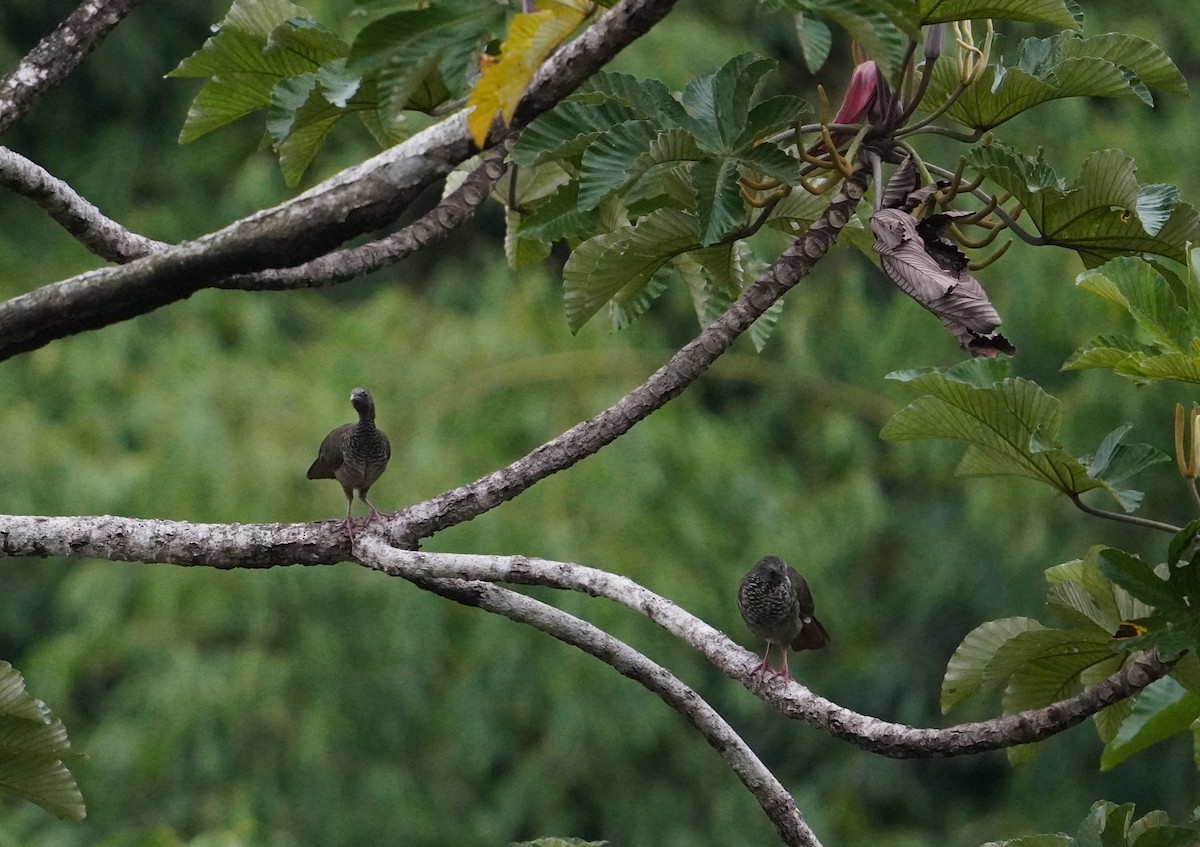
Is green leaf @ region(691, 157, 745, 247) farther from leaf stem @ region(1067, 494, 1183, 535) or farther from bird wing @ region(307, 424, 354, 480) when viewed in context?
bird wing @ region(307, 424, 354, 480)

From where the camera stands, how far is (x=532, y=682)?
668cm

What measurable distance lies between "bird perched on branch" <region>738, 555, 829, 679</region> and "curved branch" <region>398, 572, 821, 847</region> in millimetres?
1391

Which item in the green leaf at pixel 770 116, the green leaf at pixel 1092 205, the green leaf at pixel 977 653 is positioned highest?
the green leaf at pixel 770 116

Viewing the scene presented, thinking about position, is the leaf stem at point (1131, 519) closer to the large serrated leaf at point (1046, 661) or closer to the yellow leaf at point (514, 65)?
the large serrated leaf at point (1046, 661)

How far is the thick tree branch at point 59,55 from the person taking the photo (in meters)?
2.65

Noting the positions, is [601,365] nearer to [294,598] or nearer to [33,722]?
[294,598]

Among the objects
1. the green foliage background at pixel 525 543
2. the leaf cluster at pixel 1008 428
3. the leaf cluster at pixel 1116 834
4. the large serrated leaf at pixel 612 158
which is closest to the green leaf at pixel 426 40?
the large serrated leaf at pixel 612 158

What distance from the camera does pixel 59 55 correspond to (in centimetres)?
269

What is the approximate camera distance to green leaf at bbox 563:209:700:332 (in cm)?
234

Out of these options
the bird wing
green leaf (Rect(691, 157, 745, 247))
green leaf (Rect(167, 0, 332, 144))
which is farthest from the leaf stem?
the bird wing

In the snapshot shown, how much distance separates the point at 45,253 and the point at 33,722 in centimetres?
665

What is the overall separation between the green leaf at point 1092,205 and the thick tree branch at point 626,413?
271 mm

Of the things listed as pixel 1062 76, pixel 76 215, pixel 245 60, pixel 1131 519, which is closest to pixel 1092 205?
pixel 1062 76

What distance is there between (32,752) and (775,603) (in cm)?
190
